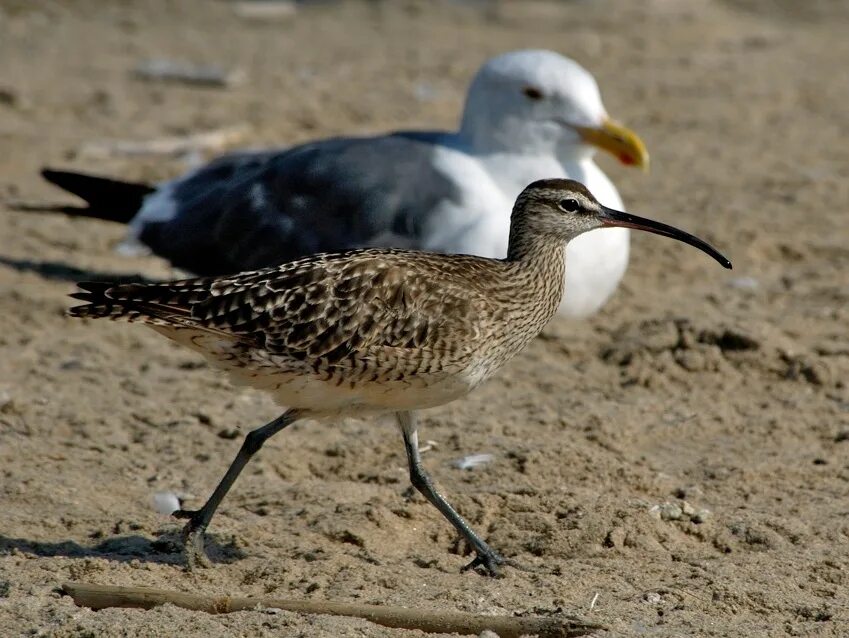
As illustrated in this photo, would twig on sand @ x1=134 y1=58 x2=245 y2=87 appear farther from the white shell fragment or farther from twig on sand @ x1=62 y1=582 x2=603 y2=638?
twig on sand @ x1=62 y1=582 x2=603 y2=638

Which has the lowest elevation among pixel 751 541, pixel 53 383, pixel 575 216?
pixel 53 383

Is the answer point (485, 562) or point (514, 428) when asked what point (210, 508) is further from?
point (514, 428)

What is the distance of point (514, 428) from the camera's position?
6363 millimetres

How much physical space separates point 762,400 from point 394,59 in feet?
23.3

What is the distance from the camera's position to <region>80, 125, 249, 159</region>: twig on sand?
33.4 feet

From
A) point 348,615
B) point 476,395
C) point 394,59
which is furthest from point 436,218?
point 394,59

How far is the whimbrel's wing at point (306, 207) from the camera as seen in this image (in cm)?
777

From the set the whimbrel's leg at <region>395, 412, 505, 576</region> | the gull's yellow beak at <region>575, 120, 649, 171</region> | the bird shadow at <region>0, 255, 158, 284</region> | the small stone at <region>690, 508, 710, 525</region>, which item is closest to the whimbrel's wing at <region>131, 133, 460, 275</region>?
the bird shadow at <region>0, 255, 158, 284</region>

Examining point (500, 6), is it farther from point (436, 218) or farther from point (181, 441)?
point (181, 441)

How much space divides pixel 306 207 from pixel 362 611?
149 inches

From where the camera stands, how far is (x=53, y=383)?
673 centimetres

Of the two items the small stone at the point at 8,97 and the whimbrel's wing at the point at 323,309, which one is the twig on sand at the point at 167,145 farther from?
the whimbrel's wing at the point at 323,309

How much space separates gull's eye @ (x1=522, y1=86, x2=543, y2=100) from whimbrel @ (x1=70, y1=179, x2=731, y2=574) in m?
2.96

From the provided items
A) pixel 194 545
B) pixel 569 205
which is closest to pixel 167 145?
pixel 569 205
